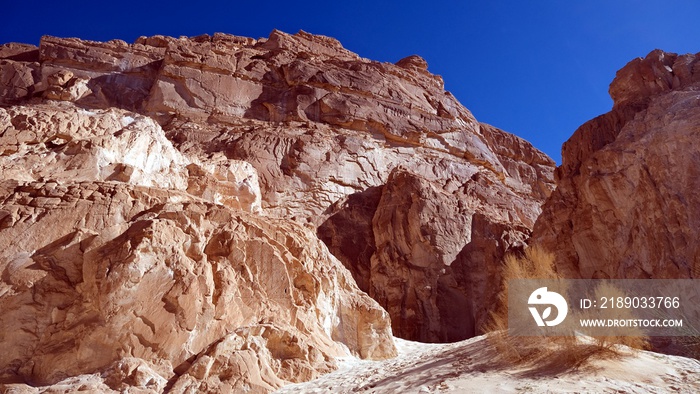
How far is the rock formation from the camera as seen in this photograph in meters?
11.7

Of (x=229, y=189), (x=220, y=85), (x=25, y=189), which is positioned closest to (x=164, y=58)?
(x=220, y=85)

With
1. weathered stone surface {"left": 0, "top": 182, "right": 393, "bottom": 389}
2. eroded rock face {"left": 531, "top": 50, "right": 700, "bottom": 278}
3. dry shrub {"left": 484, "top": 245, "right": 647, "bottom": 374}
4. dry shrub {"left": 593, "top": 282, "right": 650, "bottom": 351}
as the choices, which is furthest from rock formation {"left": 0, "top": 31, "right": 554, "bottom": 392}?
dry shrub {"left": 593, "top": 282, "right": 650, "bottom": 351}

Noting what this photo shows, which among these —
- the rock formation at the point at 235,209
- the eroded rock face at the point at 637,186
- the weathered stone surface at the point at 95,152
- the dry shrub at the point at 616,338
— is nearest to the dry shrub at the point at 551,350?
the dry shrub at the point at 616,338

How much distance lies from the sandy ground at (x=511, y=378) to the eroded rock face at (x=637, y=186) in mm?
10077

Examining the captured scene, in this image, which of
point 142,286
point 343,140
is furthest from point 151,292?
point 343,140

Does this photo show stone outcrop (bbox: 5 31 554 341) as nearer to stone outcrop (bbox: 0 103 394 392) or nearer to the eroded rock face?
the eroded rock face

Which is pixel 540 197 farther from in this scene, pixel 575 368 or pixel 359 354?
pixel 575 368

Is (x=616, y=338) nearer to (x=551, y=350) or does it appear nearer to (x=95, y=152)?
(x=551, y=350)

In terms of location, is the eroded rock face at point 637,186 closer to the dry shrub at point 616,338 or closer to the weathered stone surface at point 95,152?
the dry shrub at point 616,338

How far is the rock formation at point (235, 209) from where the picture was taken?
11688 millimetres

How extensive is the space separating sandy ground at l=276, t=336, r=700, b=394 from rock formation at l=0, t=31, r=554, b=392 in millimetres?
1590

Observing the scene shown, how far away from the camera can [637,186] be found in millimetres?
21375

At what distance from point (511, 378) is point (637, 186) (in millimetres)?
14997

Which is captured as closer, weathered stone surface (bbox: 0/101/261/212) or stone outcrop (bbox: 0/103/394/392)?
stone outcrop (bbox: 0/103/394/392)
